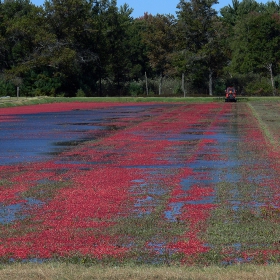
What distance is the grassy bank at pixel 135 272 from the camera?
7.35m

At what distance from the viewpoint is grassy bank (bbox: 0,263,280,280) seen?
7.35 metres

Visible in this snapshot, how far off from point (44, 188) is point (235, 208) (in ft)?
14.0

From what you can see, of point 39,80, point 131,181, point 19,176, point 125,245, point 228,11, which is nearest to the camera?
point 125,245

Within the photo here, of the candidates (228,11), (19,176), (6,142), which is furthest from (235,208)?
(228,11)

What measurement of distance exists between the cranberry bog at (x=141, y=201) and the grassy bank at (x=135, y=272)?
0.50m

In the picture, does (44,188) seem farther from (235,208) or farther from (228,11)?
(228,11)

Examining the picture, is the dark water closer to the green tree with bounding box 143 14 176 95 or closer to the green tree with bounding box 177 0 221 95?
the green tree with bounding box 177 0 221 95

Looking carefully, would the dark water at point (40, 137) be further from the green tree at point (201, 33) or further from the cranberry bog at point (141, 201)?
the green tree at point (201, 33)

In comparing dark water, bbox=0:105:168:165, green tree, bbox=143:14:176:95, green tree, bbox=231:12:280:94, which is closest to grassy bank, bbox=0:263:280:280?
dark water, bbox=0:105:168:165

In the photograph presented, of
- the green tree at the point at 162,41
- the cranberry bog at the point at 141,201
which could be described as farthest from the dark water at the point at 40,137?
the green tree at the point at 162,41

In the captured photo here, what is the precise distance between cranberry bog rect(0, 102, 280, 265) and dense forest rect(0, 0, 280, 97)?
210 ft

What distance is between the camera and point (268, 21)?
3578 inches

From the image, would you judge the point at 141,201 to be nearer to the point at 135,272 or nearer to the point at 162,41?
the point at 135,272

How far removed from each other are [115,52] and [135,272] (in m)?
89.6
